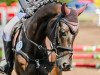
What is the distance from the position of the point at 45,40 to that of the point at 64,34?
35.3 inches

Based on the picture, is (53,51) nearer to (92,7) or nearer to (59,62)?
(59,62)

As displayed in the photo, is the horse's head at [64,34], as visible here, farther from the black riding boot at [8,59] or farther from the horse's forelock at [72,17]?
the black riding boot at [8,59]

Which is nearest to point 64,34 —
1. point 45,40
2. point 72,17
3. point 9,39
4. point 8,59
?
point 72,17

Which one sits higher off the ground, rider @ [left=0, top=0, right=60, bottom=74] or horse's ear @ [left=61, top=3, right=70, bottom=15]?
horse's ear @ [left=61, top=3, right=70, bottom=15]

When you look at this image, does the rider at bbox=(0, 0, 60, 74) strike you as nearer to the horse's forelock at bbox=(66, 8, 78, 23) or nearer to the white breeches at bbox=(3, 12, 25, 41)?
the white breeches at bbox=(3, 12, 25, 41)

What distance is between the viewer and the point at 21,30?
927 centimetres

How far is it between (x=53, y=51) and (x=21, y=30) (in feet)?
3.65

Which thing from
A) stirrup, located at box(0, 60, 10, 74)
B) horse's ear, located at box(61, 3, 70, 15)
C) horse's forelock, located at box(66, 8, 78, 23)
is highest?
horse's ear, located at box(61, 3, 70, 15)

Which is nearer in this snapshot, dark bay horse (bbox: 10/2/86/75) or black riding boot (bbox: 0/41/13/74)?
dark bay horse (bbox: 10/2/86/75)

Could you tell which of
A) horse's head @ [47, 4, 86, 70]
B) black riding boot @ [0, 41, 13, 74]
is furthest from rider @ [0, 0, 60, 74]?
horse's head @ [47, 4, 86, 70]

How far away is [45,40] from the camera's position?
348 inches

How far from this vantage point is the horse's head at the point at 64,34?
7949 mm

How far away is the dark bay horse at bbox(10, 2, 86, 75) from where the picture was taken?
8000 mm

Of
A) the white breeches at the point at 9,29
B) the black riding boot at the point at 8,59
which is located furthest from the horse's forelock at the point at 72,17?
the black riding boot at the point at 8,59
